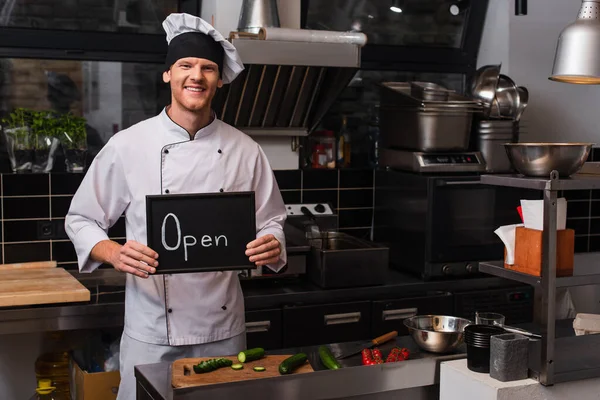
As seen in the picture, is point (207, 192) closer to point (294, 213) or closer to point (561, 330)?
point (561, 330)

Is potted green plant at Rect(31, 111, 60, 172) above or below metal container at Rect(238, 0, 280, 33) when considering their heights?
below

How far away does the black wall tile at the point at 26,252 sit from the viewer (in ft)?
13.4

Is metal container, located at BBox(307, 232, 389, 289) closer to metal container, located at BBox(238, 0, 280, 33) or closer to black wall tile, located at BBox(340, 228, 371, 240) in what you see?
black wall tile, located at BBox(340, 228, 371, 240)

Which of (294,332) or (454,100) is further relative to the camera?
(454,100)

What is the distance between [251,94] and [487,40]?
1.69m

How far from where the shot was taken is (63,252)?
4199 mm

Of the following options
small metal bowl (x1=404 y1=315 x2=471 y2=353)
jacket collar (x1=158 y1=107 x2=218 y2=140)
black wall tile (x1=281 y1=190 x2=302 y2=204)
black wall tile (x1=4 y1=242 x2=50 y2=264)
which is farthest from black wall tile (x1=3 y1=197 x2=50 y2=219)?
small metal bowl (x1=404 y1=315 x2=471 y2=353)

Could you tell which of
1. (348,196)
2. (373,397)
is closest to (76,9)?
(348,196)

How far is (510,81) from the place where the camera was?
4.61 meters

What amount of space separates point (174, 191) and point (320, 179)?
6.07ft

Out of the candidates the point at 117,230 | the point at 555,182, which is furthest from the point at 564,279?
the point at 117,230

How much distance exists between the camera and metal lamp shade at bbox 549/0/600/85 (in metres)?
2.53

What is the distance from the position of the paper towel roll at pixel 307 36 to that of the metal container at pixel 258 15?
0.31ft

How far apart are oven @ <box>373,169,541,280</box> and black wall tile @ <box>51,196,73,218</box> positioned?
1.76 meters
